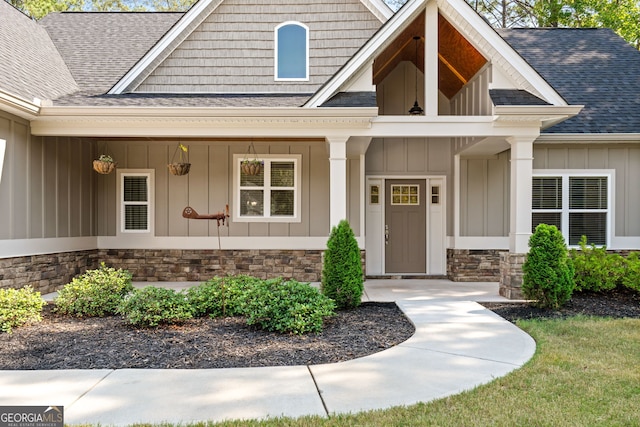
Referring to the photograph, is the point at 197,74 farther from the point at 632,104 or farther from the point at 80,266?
the point at 632,104

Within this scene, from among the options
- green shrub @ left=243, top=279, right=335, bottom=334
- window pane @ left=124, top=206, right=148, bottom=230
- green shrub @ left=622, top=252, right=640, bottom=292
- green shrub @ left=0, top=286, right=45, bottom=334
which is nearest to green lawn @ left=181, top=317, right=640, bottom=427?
green shrub @ left=243, top=279, right=335, bottom=334

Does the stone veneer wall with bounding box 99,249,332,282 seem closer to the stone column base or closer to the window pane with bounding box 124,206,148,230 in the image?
the window pane with bounding box 124,206,148,230

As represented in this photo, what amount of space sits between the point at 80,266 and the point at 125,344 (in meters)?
5.21

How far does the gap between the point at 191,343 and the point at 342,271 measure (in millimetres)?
2569

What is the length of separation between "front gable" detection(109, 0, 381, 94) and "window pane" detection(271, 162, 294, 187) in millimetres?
1537

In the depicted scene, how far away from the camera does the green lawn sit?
3.40 m

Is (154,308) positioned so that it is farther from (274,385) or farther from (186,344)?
(274,385)

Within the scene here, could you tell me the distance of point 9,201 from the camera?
780 cm

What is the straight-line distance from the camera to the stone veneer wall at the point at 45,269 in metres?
7.78

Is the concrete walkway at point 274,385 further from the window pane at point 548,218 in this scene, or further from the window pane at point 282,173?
the window pane at point 282,173

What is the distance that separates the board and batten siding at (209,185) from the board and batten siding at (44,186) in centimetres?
62

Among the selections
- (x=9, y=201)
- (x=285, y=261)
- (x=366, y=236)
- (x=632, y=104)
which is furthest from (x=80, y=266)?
(x=632, y=104)

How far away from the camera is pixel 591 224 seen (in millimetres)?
10180

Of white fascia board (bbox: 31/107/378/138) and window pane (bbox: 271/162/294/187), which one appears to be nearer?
white fascia board (bbox: 31/107/378/138)
